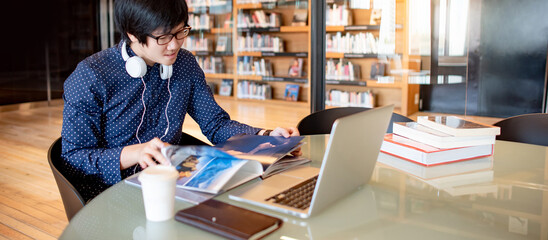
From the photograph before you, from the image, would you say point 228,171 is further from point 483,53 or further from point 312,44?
point 312,44

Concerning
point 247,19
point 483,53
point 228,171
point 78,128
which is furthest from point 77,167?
point 247,19

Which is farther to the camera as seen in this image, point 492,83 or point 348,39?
point 348,39

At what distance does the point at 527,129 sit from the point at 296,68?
13.9ft

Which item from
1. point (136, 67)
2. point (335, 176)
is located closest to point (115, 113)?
point (136, 67)

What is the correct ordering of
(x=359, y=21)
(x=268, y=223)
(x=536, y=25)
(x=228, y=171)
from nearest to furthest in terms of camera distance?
1. (x=268, y=223)
2. (x=228, y=171)
3. (x=536, y=25)
4. (x=359, y=21)

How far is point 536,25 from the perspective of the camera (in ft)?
11.2

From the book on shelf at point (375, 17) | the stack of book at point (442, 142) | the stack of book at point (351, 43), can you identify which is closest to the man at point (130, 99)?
the stack of book at point (442, 142)

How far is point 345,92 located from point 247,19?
6.76 ft

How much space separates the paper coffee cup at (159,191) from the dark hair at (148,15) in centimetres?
61

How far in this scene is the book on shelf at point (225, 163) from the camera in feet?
3.57

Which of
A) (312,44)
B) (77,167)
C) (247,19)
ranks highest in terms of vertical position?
(247,19)

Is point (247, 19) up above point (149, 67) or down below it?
above

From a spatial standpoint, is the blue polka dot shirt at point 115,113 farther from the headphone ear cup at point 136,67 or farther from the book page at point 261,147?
the book page at point 261,147

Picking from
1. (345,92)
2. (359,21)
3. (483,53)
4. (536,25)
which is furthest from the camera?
(345,92)
